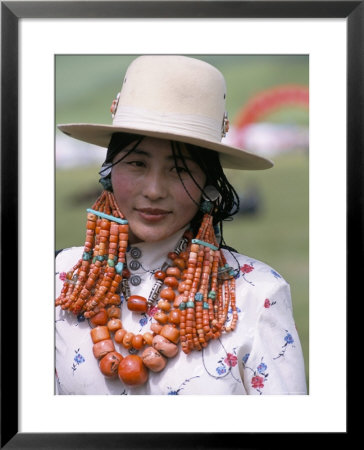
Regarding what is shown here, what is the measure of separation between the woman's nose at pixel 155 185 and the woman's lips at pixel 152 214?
0.16 feet

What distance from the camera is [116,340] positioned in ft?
6.40

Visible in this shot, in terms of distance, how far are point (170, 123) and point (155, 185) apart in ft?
0.64

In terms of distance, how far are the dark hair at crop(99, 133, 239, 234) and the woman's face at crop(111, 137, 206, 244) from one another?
0.05ft

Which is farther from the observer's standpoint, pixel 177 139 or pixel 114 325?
pixel 114 325

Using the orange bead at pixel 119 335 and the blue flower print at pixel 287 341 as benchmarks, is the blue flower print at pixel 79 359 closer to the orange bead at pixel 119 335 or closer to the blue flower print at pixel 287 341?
the orange bead at pixel 119 335

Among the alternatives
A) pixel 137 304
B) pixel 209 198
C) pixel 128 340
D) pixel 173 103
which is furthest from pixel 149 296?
pixel 173 103

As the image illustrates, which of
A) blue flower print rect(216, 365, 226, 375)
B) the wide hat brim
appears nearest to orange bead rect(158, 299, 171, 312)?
blue flower print rect(216, 365, 226, 375)

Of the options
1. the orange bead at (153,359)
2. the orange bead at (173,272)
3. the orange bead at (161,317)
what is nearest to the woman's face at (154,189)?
the orange bead at (173,272)

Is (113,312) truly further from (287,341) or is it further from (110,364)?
(287,341)

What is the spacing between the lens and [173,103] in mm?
1851

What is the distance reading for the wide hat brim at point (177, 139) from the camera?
1.83 m

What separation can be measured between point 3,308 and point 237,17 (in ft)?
3.87

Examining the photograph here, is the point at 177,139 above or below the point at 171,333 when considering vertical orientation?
above

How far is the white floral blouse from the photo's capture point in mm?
1911
